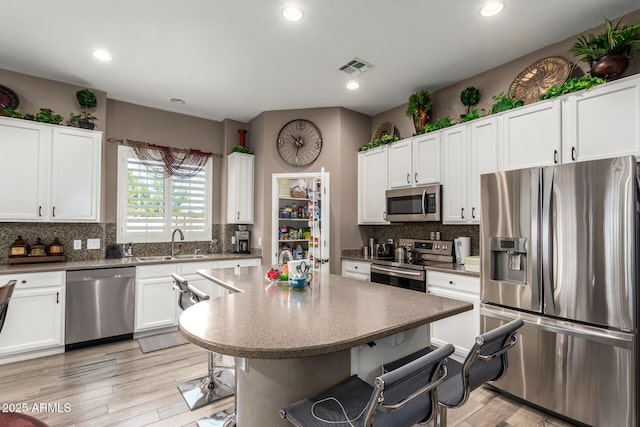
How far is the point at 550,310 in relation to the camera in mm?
2244

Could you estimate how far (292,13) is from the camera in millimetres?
2463

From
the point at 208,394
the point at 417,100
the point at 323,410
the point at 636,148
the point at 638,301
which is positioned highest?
the point at 417,100

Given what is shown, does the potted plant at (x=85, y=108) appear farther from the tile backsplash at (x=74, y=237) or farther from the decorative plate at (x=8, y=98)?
the tile backsplash at (x=74, y=237)

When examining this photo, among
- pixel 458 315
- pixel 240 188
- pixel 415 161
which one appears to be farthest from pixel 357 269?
pixel 240 188

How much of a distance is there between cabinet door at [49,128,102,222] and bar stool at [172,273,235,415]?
1966 mm

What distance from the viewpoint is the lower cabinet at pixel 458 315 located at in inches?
113

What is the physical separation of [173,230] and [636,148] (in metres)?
5.01

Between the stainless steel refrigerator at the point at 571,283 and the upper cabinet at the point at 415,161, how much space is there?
1.03 metres

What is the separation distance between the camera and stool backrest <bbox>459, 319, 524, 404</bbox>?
1.30 metres

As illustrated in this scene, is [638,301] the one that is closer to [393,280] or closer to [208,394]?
[393,280]

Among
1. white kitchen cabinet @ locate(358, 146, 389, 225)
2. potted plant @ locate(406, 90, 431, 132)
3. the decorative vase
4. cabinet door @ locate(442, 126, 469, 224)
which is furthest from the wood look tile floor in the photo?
potted plant @ locate(406, 90, 431, 132)

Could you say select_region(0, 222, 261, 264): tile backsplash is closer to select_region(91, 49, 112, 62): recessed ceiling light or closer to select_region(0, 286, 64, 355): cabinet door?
select_region(0, 286, 64, 355): cabinet door

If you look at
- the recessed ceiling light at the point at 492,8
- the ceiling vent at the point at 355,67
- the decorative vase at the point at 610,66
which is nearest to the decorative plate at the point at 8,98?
the ceiling vent at the point at 355,67

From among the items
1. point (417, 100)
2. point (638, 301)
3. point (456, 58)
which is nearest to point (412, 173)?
point (417, 100)
